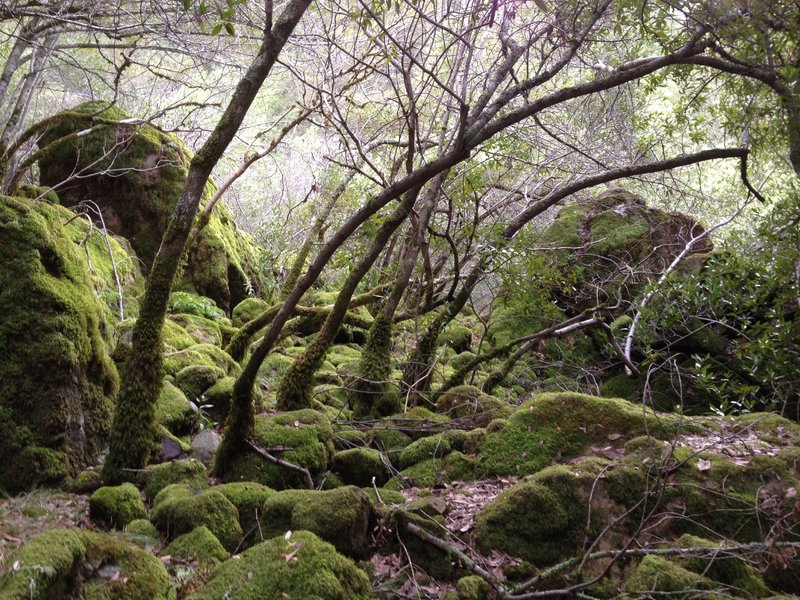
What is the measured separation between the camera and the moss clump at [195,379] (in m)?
6.21

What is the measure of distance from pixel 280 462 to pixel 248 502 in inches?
28.3

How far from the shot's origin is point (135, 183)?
31.8ft

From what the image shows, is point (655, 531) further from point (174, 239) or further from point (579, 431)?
point (174, 239)

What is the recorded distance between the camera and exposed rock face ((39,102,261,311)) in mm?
9328

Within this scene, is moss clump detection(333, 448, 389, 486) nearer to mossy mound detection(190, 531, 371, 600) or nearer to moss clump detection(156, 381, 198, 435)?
moss clump detection(156, 381, 198, 435)

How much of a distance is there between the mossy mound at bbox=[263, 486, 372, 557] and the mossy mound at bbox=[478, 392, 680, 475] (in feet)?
5.47

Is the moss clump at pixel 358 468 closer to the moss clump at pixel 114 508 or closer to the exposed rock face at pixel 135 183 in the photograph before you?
the moss clump at pixel 114 508

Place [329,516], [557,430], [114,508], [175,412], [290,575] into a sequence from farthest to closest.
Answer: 1. [175,412]
2. [557,430]
3. [114,508]
4. [329,516]
5. [290,575]

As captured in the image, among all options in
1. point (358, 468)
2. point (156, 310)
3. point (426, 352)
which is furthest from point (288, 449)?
point (426, 352)

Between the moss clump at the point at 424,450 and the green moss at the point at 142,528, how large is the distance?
230cm

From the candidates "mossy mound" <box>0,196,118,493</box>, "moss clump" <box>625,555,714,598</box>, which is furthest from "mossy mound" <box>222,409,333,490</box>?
"moss clump" <box>625,555,714,598</box>

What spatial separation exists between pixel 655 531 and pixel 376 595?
1.98 meters

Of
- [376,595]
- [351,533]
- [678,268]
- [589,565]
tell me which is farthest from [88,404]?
[678,268]

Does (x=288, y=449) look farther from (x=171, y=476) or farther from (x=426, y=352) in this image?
(x=426, y=352)
